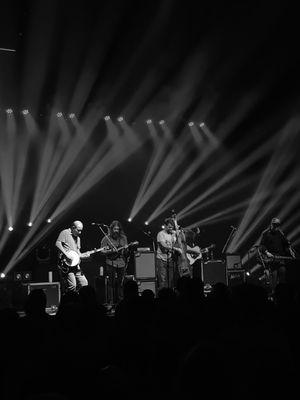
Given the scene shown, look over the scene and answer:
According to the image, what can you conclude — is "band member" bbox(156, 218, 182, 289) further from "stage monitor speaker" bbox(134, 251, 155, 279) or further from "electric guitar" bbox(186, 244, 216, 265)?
"electric guitar" bbox(186, 244, 216, 265)

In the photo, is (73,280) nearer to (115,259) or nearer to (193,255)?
(115,259)

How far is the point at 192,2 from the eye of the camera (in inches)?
376

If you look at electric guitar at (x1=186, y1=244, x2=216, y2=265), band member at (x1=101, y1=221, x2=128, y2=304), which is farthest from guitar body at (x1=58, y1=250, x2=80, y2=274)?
electric guitar at (x1=186, y1=244, x2=216, y2=265)

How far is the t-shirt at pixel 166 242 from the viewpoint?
12.1 m

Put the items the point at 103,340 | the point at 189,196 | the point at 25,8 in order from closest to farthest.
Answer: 1. the point at 103,340
2. the point at 25,8
3. the point at 189,196

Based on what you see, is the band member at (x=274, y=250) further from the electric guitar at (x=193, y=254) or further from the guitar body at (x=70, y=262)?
the guitar body at (x=70, y=262)

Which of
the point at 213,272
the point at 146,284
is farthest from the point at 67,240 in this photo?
the point at 213,272

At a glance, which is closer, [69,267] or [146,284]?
[69,267]

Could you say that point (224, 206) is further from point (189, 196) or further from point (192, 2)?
point (192, 2)

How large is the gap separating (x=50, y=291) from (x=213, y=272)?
440 centimetres


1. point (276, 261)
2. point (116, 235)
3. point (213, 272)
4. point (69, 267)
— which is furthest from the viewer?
point (213, 272)

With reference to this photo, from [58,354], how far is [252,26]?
32.5ft

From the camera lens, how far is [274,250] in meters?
12.1

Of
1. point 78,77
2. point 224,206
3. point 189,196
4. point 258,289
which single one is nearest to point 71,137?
point 78,77
